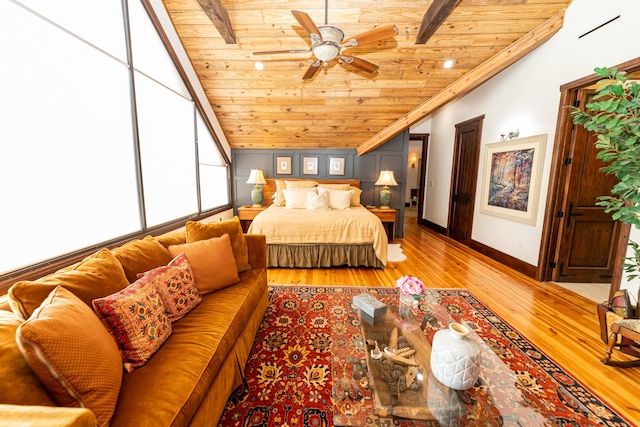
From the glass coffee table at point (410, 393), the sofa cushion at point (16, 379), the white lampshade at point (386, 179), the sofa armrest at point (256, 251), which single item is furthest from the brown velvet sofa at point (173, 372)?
the white lampshade at point (386, 179)

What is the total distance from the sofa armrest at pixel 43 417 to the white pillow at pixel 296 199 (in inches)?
144

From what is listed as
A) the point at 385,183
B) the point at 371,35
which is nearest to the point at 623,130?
the point at 371,35

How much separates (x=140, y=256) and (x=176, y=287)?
12.9 inches

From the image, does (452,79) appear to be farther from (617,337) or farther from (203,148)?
(203,148)

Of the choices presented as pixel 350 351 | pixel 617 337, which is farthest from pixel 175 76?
pixel 617 337

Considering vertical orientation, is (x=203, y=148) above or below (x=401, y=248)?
above

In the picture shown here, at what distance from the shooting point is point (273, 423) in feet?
4.25

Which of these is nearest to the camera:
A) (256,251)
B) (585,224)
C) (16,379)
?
(16,379)

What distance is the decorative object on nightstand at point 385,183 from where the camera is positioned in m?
4.63

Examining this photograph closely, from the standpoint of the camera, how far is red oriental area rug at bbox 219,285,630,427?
1033 mm

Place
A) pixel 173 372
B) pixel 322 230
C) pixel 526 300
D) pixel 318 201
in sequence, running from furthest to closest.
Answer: pixel 318 201, pixel 322 230, pixel 526 300, pixel 173 372

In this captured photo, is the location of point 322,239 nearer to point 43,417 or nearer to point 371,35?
point 371,35

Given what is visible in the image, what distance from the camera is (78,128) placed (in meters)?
1.83

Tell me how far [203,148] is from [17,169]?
2743 mm
